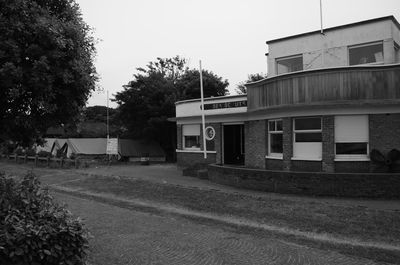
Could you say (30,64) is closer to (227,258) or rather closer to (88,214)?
(227,258)

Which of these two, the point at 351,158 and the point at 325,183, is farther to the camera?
the point at 351,158

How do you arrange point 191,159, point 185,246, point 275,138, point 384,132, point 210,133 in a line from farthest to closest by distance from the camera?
point 191,159, point 210,133, point 275,138, point 384,132, point 185,246

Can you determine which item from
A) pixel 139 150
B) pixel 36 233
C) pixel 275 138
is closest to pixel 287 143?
pixel 275 138

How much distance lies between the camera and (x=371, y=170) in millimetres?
14953

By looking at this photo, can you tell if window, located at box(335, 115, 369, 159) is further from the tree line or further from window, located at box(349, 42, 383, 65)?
the tree line

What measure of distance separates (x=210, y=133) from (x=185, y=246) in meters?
15.5

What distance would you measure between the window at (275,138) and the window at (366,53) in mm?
4762

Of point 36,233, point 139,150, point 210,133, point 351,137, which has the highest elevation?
point 210,133

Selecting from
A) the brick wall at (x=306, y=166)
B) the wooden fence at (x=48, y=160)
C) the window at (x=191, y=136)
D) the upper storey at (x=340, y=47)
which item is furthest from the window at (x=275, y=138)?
the wooden fence at (x=48, y=160)

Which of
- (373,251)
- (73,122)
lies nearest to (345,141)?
(373,251)

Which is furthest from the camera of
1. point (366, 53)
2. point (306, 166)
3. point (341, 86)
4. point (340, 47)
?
point (340, 47)

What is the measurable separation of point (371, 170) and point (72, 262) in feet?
41.2

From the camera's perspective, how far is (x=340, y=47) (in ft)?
62.4

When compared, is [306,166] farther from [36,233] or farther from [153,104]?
[153,104]
